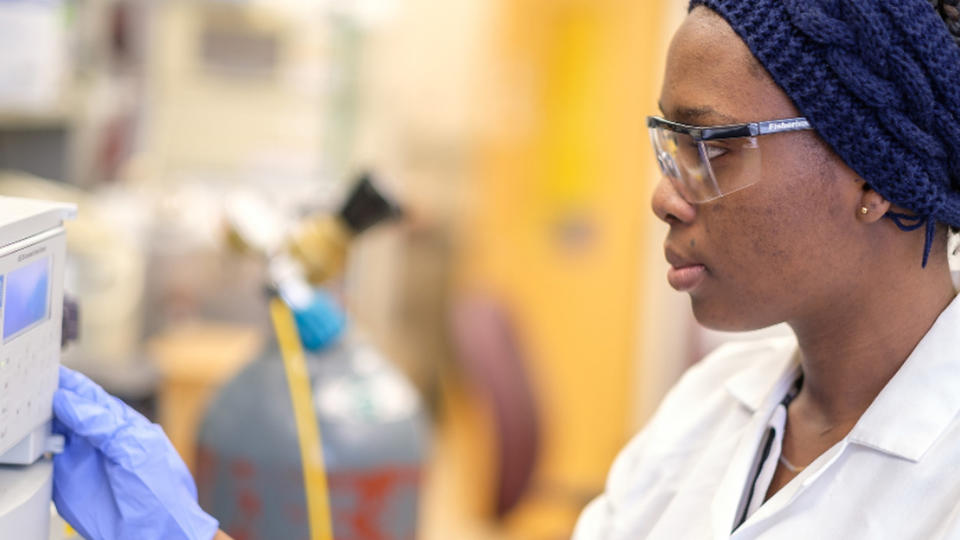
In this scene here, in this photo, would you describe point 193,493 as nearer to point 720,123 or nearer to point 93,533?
point 93,533

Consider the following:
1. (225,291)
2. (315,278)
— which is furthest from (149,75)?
(315,278)

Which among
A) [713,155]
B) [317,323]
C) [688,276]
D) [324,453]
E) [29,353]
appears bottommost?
[324,453]

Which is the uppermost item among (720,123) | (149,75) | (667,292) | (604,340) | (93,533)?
(720,123)

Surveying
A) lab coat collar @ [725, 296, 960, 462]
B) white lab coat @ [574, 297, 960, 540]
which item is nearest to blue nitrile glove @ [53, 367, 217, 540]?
white lab coat @ [574, 297, 960, 540]

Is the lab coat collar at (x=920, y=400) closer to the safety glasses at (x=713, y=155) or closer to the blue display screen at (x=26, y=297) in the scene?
the safety glasses at (x=713, y=155)

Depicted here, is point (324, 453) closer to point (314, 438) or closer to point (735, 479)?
point (314, 438)

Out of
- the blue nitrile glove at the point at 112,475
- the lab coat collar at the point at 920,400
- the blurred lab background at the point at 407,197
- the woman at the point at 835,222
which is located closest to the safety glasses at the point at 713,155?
the woman at the point at 835,222

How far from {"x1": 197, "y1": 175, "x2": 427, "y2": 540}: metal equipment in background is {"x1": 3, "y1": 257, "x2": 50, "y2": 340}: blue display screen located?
2.07 ft

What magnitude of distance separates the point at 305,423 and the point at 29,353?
683 millimetres

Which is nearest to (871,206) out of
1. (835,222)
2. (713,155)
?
(835,222)

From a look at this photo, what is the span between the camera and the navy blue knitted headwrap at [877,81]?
90 cm

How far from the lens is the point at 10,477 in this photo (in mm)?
886

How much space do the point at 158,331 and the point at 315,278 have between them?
1.19 m

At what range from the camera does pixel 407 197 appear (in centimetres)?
361
